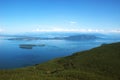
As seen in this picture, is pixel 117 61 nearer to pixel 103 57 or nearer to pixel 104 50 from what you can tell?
pixel 103 57

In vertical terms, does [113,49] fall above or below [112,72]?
above

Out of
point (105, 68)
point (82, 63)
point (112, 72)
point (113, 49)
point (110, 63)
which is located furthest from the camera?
point (113, 49)

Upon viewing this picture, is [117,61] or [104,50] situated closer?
[117,61]

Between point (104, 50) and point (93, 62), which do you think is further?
point (104, 50)

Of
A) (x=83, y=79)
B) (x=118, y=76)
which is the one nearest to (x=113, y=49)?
(x=118, y=76)

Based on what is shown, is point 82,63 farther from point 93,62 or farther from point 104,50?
point 104,50

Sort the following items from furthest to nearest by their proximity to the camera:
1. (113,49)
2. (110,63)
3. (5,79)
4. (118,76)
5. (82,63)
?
(113,49) → (82,63) → (110,63) → (118,76) → (5,79)

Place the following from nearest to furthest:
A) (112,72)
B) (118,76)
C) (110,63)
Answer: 1. (118,76)
2. (112,72)
3. (110,63)

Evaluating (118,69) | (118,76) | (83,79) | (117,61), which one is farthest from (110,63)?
(83,79)

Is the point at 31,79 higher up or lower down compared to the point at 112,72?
higher up
